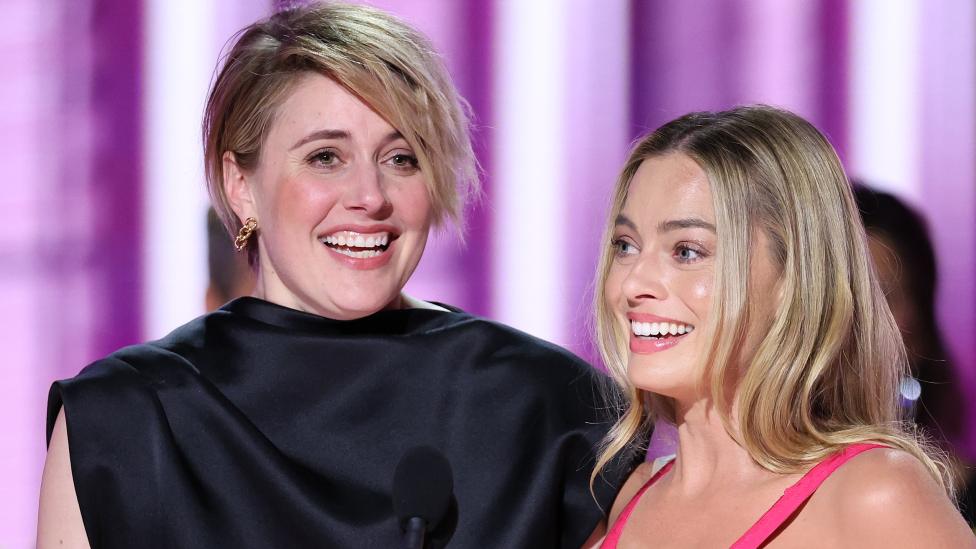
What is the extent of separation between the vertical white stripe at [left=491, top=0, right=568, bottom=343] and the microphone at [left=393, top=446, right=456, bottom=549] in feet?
5.64

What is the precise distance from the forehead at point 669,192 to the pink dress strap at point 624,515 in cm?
48

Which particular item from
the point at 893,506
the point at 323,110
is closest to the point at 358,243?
the point at 323,110

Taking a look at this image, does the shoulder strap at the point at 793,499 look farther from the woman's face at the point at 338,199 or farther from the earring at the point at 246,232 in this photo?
the earring at the point at 246,232

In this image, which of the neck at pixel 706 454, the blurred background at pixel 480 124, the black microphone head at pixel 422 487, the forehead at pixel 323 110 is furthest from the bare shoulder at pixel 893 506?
the blurred background at pixel 480 124

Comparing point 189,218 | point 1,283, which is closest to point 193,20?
point 189,218

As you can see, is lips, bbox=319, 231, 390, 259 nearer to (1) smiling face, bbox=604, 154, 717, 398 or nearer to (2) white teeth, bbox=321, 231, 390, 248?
(2) white teeth, bbox=321, 231, 390, 248

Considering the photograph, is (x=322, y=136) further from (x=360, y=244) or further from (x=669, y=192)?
(x=669, y=192)

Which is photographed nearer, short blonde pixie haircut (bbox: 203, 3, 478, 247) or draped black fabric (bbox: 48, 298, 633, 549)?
draped black fabric (bbox: 48, 298, 633, 549)

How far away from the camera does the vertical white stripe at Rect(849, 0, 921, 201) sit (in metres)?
3.53

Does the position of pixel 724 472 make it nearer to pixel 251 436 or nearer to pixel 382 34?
pixel 251 436

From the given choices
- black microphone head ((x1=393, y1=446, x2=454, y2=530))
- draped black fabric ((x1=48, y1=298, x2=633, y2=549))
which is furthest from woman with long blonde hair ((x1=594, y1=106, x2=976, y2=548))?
black microphone head ((x1=393, y1=446, x2=454, y2=530))

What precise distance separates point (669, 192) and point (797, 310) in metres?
0.28

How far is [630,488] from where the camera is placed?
2234 mm

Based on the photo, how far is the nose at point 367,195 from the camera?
218cm
